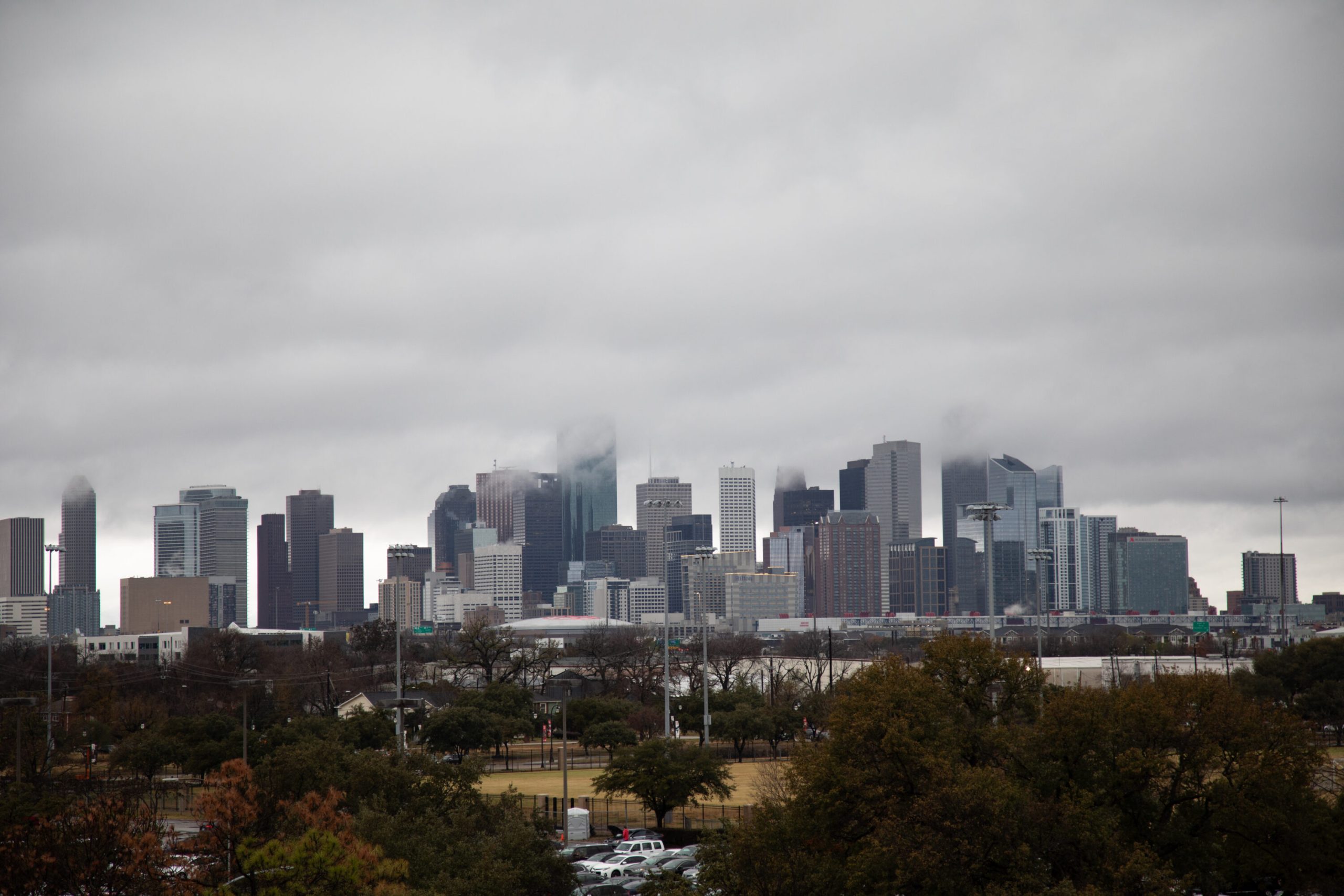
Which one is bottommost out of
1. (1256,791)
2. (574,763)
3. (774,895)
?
(574,763)

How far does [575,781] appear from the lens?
69.5m

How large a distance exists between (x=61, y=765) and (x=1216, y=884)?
61474 mm

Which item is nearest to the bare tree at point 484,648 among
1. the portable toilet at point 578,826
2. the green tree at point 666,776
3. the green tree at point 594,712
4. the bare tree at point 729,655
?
the green tree at point 594,712

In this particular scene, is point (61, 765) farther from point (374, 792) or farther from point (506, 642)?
point (506, 642)

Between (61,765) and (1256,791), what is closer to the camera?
(1256,791)

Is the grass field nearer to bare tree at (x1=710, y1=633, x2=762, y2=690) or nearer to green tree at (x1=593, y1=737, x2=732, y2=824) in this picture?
green tree at (x1=593, y1=737, x2=732, y2=824)

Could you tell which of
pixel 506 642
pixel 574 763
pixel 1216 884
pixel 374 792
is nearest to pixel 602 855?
pixel 374 792

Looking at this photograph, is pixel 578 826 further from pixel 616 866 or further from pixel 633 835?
pixel 616 866

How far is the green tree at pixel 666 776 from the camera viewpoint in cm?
5331

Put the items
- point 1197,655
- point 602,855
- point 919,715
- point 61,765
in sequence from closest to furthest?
point 919,715 → point 602,855 → point 61,765 → point 1197,655

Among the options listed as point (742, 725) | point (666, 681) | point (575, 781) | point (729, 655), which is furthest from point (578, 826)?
point (729, 655)

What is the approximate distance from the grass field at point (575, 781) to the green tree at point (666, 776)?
2761mm

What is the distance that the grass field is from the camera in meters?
62.2

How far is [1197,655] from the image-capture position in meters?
140
